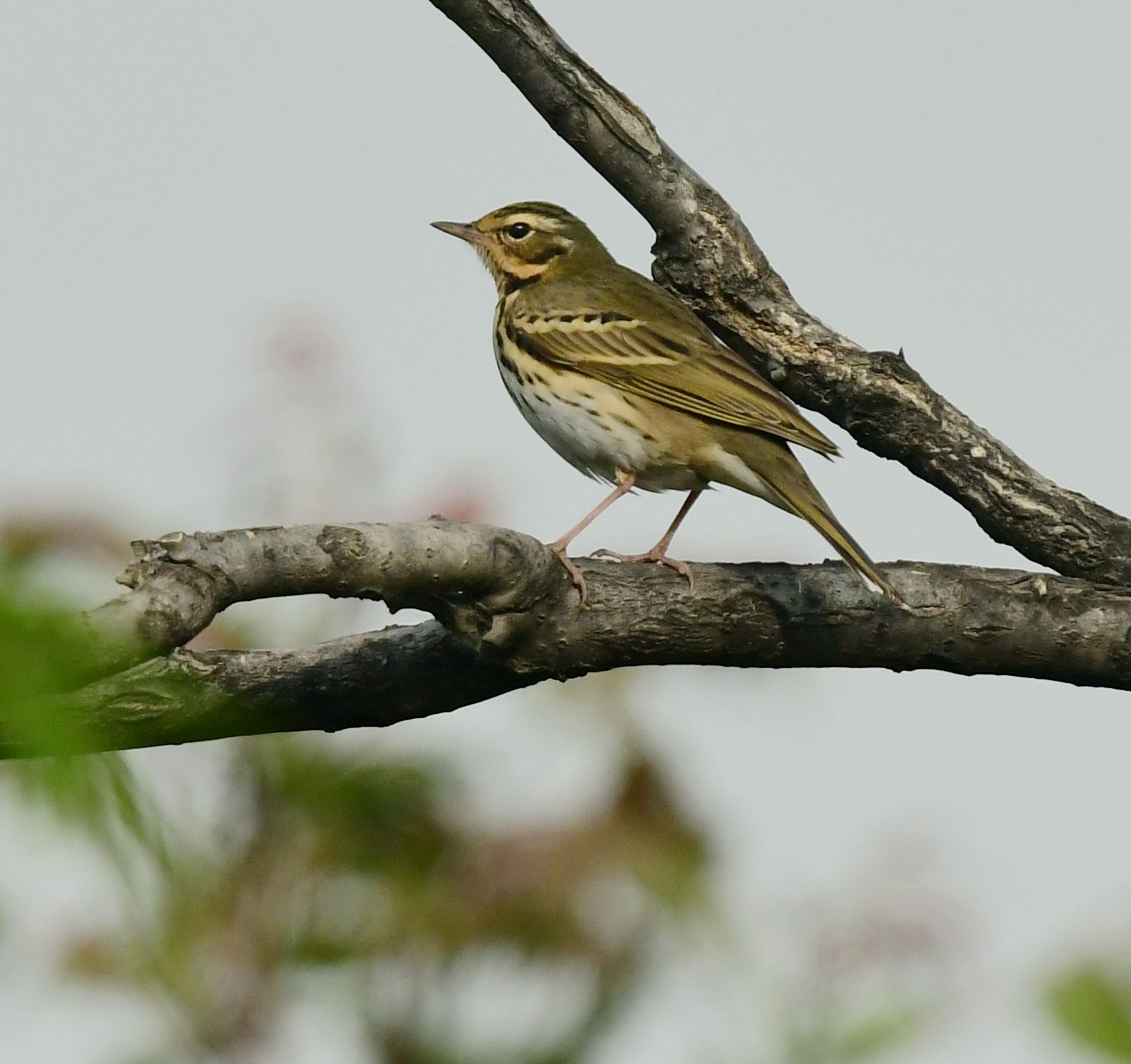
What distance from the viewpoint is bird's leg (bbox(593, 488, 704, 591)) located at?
4691 millimetres

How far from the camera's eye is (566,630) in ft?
14.4

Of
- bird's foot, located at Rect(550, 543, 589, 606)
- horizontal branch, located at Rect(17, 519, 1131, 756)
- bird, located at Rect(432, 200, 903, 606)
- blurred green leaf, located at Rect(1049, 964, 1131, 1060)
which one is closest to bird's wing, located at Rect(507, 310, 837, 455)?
bird, located at Rect(432, 200, 903, 606)

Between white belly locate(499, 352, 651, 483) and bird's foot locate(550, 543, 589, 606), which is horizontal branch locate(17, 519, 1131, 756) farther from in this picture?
white belly locate(499, 352, 651, 483)

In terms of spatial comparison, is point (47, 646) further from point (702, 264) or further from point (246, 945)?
point (702, 264)

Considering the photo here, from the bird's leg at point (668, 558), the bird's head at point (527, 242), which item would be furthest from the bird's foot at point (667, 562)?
the bird's head at point (527, 242)

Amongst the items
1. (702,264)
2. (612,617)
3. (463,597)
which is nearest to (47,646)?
(463,597)

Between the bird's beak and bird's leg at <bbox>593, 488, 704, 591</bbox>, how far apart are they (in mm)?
2314

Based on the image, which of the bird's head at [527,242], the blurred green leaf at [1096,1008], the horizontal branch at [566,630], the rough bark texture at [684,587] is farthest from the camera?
the bird's head at [527,242]

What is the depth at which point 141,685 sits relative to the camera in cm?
367

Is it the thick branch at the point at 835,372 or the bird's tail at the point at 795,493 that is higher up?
the thick branch at the point at 835,372

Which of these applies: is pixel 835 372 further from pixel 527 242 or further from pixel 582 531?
pixel 527 242

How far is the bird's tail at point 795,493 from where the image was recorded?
4.87 metres

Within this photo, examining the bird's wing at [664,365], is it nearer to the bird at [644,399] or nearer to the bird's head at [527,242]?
the bird at [644,399]

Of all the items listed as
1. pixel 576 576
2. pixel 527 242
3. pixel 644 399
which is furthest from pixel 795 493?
pixel 527 242
